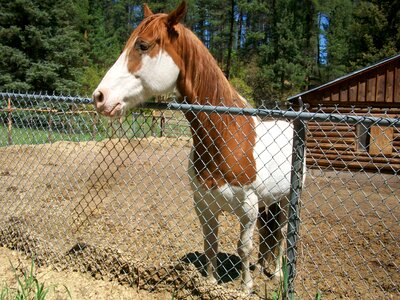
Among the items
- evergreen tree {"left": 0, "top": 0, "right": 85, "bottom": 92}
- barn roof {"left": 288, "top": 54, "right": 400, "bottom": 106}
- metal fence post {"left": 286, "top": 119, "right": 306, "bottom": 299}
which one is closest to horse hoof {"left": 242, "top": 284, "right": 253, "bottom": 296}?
metal fence post {"left": 286, "top": 119, "right": 306, "bottom": 299}

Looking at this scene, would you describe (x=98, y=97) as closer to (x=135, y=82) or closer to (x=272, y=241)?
(x=135, y=82)

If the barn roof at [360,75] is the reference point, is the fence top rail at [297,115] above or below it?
above

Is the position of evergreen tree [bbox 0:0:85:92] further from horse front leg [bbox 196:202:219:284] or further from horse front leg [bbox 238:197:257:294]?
horse front leg [bbox 238:197:257:294]

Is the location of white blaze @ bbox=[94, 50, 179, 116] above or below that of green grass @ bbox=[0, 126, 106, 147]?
above

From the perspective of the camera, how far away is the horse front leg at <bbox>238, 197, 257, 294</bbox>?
266cm

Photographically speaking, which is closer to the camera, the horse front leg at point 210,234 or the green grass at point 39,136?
the horse front leg at point 210,234

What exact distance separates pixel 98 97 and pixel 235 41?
1749 inches

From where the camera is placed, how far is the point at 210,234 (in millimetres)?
2936

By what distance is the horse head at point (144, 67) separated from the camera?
2227mm

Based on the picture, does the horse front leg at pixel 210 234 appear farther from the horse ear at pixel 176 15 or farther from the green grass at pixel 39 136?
the green grass at pixel 39 136

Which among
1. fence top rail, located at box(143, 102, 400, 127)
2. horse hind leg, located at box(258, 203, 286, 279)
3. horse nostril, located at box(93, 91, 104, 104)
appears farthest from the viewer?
horse hind leg, located at box(258, 203, 286, 279)

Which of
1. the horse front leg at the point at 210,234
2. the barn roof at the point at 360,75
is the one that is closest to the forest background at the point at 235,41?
the barn roof at the point at 360,75

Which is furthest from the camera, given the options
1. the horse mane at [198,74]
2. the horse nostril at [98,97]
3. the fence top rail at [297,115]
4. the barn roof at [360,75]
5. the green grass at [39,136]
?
the barn roof at [360,75]

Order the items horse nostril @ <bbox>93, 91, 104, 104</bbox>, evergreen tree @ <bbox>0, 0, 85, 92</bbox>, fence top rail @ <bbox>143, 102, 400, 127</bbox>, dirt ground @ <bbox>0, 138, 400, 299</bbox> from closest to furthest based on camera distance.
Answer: fence top rail @ <bbox>143, 102, 400, 127</bbox> → horse nostril @ <bbox>93, 91, 104, 104</bbox> → dirt ground @ <bbox>0, 138, 400, 299</bbox> → evergreen tree @ <bbox>0, 0, 85, 92</bbox>
